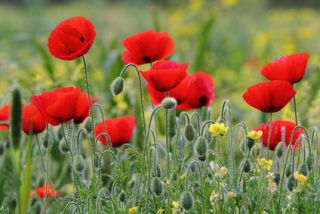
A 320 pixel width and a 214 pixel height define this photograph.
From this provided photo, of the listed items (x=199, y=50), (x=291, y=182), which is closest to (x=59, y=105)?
(x=291, y=182)

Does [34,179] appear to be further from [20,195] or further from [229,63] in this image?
[229,63]

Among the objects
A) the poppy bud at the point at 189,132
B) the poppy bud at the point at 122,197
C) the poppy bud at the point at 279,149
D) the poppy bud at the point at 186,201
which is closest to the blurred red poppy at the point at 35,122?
the poppy bud at the point at 122,197

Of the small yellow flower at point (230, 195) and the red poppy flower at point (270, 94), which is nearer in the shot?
the small yellow flower at point (230, 195)

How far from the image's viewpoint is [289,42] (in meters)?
7.38

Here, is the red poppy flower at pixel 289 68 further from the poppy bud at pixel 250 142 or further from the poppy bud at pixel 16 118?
the poppy bud at pixel 16 118

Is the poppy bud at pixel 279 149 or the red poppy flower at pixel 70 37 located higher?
the red poppy flower at pixel 70 37

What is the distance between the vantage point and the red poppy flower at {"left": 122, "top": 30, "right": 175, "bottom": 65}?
7.18ft

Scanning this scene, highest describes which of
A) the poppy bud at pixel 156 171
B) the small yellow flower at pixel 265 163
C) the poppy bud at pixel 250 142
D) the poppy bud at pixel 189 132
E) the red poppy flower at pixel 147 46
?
the red poppy flower at pixel 147 46

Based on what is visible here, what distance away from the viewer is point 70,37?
206cm

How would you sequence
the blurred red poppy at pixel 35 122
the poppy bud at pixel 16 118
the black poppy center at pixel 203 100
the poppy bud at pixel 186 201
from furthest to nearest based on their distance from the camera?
1. the black poppy center at pixel 203 100
2. the blurred red poppy at pixel 35 122
3. the poppy bud at pixel 186 201
4. the poppy bud at pixel 16 118

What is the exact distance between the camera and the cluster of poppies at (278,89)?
199cm

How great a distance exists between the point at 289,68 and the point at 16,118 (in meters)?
0.77

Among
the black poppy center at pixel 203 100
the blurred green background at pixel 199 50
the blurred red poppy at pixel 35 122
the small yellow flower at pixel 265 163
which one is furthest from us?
the blurred green background at pixel 199 50

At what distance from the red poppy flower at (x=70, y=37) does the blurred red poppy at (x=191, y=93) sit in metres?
0.24
